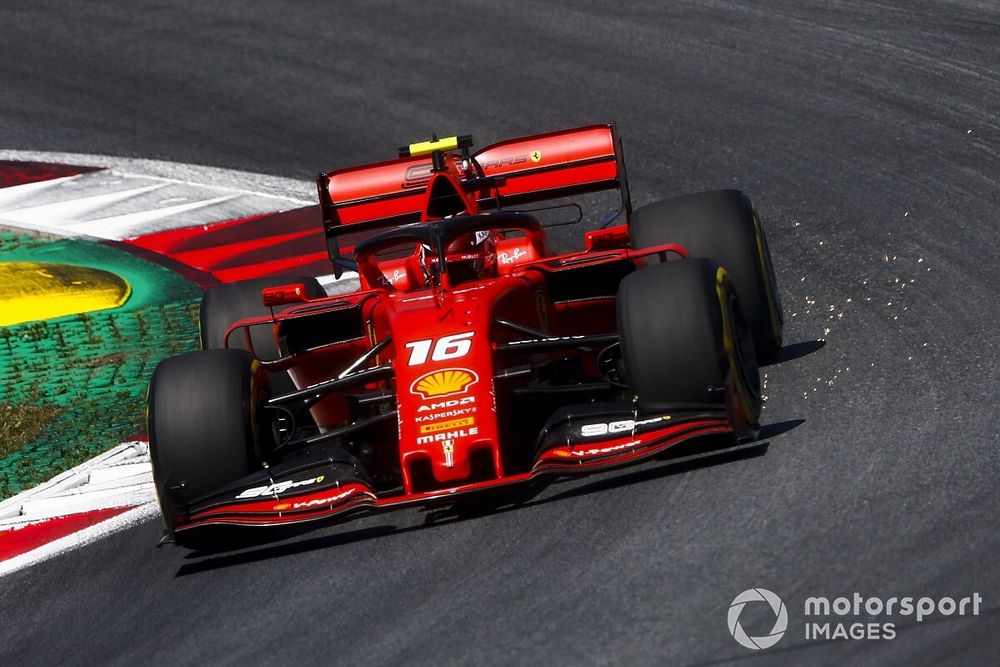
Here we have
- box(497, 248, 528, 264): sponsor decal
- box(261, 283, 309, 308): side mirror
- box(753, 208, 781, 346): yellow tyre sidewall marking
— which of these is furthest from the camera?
box(497, 248, 528, 264): sponsor decal

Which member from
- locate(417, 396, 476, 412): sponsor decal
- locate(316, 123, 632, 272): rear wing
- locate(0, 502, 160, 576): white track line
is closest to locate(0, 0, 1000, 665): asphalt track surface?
locate(0, 502, 160, 576): white track line

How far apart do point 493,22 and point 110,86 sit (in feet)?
13.3

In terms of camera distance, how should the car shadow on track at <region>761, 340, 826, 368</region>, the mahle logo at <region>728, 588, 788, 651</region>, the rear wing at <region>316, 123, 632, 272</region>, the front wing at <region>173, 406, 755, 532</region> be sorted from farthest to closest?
1. the rear wing at <region>316, 123, 632, 272</region>
2. the car shadow on track at <region>761, 340, 826, 368</region>
3. the front wing at <region>173, 406, 755, 532</region>
4. the mahle logo at <region>728, 588, 788, 651</region>

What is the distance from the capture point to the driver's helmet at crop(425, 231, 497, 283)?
8016mm

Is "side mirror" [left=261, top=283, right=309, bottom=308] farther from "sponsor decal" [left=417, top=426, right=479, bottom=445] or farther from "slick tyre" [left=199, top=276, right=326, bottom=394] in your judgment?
"sponsor decal" [left=417, top=426, right=479, bottom=445]

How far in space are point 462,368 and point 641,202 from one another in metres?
5.71

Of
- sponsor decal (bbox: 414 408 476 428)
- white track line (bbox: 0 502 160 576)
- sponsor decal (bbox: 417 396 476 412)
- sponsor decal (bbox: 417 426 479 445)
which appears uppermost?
sponsor decal (bbox: 417 396 476 412)

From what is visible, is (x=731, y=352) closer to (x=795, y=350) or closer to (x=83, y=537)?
(x=795, y=350)

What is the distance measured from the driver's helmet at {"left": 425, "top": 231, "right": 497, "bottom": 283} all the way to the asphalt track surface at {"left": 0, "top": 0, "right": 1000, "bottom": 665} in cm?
150

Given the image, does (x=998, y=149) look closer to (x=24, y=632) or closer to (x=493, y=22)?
(x=493, y=22)

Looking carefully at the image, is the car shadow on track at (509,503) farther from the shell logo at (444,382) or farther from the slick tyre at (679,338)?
the shell logo at (444,382)

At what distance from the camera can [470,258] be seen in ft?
26.3

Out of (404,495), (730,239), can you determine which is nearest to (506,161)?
(730,239)

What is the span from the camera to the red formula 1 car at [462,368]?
21.2ft
